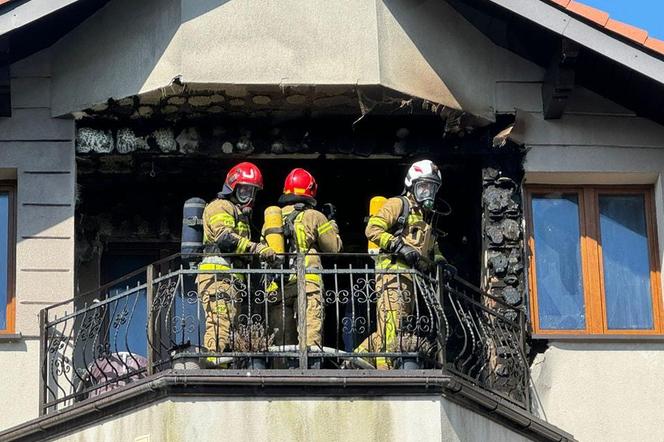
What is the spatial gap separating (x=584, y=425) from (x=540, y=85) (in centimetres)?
313

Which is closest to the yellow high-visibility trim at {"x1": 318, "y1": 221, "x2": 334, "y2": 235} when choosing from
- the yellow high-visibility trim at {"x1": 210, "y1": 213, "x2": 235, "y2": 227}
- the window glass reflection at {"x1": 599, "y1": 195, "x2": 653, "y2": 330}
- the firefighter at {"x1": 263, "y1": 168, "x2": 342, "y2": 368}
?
the firefighter at {"x1": 263, "y1": 168, "x2": 342, "y2": 368}

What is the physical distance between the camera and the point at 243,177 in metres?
18.3

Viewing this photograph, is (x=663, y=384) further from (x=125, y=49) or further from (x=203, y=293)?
(x=125, y=49)

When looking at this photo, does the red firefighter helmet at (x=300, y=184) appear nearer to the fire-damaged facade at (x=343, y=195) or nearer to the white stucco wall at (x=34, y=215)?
the fire-damaged facade at (x=343, y=195)

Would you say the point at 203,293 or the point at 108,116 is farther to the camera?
the point at 108,116

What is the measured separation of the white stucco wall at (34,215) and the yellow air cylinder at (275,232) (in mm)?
1831

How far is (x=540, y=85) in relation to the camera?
19.4m

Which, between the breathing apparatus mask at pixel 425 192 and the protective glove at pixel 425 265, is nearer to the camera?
the protective glove at pixel 425 265

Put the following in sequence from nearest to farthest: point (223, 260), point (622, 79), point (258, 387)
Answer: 1. point (258, 387)
2. point (223, 260)
3. point (622, 79)

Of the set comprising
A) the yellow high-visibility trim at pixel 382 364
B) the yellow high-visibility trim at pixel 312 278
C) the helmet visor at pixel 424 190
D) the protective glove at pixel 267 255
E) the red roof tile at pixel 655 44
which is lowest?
the yellow high-visibility trim at pixel 382 364

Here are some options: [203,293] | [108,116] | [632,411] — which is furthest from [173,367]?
[632,411]

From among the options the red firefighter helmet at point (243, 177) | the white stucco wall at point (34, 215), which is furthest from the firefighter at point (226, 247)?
the white stucco wall at point (34, 215)

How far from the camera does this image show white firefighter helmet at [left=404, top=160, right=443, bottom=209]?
59.8ft

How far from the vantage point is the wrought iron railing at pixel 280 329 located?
56.3ft
